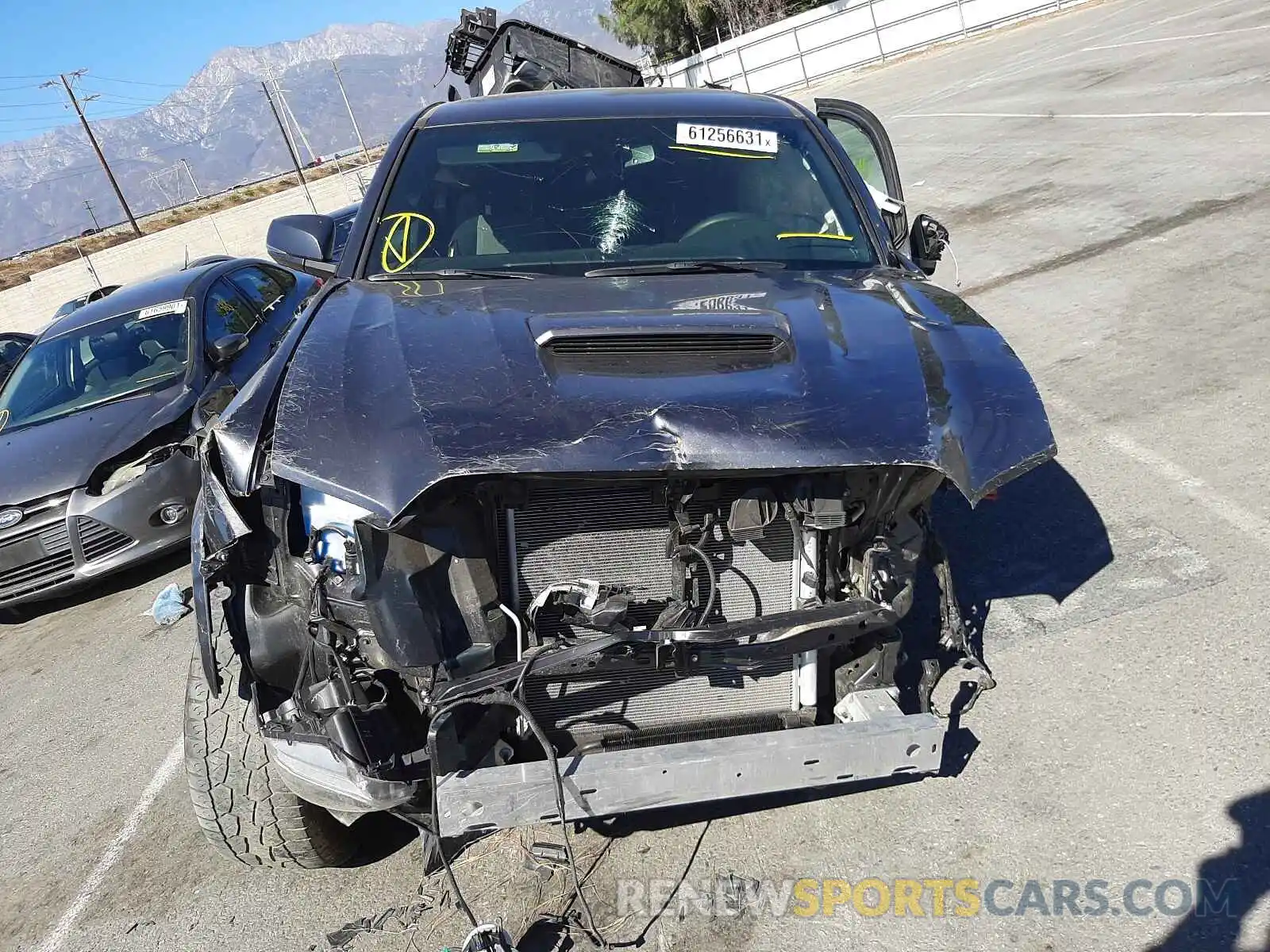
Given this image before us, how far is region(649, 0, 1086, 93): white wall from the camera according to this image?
28.8 m

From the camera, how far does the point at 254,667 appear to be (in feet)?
8.00

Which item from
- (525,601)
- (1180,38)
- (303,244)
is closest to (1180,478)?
(525,601)

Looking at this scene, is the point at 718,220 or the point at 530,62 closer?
the point at 718,220

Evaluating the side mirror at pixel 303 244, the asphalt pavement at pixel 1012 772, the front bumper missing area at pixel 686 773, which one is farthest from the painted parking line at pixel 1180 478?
the side mirror at pixel 303 244

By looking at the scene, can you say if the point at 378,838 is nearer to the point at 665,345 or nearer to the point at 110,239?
the point at 665,345

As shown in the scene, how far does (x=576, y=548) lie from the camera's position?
2.38 m

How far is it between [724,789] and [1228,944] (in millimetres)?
1229

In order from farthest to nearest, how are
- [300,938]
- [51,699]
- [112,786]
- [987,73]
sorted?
1. [987,73]
2. [51,699]
3. [112,786]
4. [300,938]

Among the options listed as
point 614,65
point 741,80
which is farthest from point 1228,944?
point 741,80

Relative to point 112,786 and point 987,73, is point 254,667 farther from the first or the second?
point 987,73

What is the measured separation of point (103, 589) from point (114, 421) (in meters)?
1.07

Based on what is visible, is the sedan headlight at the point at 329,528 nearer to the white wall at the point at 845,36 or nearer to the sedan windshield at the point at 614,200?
the sedan windshield at the point at 614,200

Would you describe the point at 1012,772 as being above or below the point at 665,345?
below

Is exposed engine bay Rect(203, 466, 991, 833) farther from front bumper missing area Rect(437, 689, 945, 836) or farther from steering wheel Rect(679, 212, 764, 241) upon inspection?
steering wheel Rect(679, 212, 764, 241)
